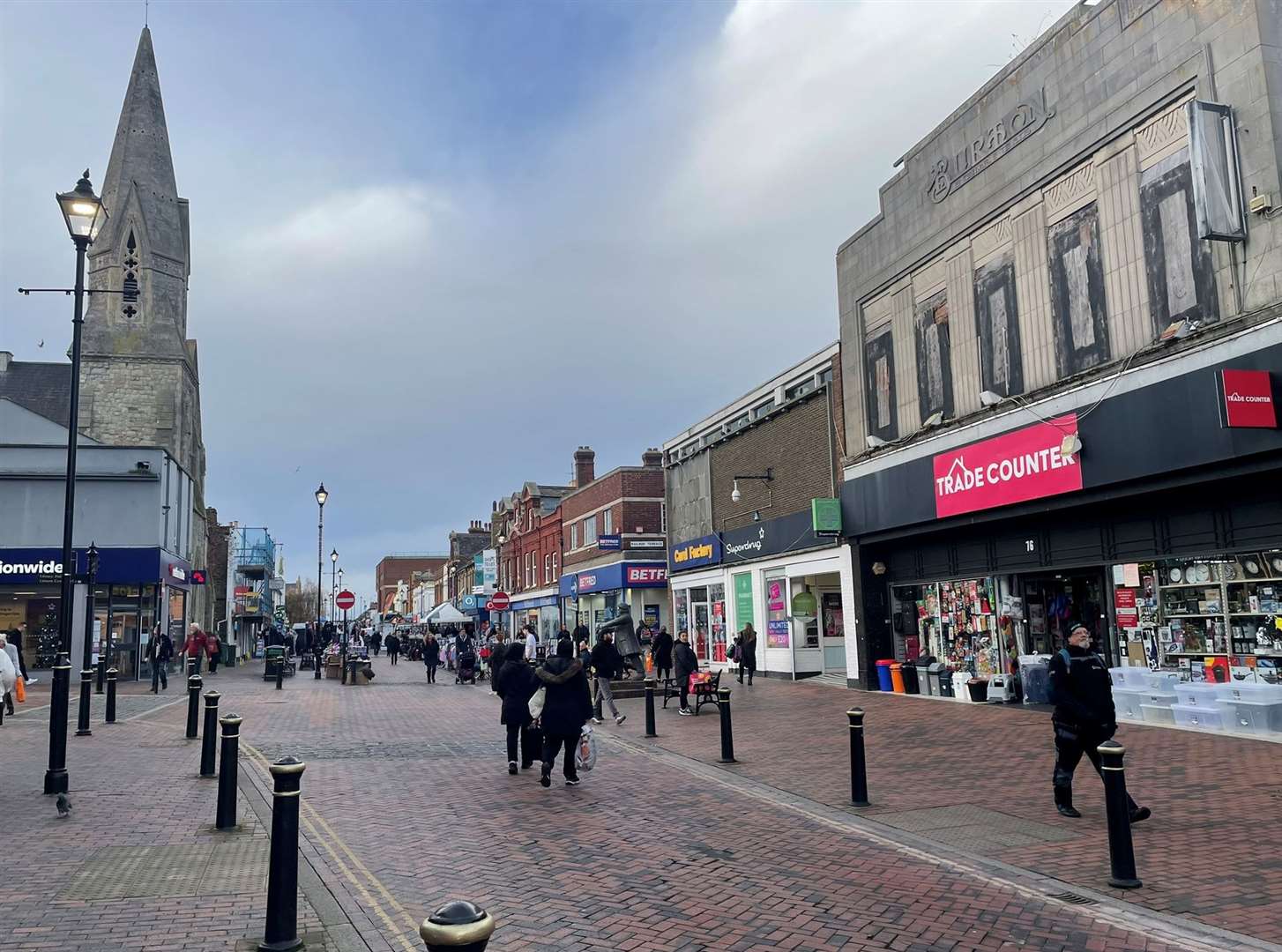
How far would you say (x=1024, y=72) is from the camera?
17.9 metres

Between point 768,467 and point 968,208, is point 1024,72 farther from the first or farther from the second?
point 768,467

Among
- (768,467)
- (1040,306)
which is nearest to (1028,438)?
(1040,306)

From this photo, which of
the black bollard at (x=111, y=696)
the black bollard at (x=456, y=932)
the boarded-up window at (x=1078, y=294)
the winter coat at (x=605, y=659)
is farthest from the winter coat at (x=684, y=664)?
the black bollard at (x=456, y=932)

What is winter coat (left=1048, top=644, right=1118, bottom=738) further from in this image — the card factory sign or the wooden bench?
the card factory sign

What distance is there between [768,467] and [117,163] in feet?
122

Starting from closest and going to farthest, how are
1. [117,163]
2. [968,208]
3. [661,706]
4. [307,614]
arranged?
[968,208] < [661,706] < [117,163] < [307,614]

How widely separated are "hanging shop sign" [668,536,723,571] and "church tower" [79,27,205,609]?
76.6 ft

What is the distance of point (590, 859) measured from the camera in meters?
7.60

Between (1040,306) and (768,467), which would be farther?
(768,467)

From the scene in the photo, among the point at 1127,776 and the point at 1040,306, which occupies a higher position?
the point at 1040,306

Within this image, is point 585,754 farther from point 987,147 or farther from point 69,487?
point 987,147

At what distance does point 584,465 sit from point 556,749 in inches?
1571

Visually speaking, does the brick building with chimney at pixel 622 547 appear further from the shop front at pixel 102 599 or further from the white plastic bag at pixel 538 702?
the white plastic bag at pixel 538 702

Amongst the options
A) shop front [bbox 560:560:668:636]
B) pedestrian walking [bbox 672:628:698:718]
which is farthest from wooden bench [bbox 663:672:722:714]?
shop front [bbox 560:560:668:636]
